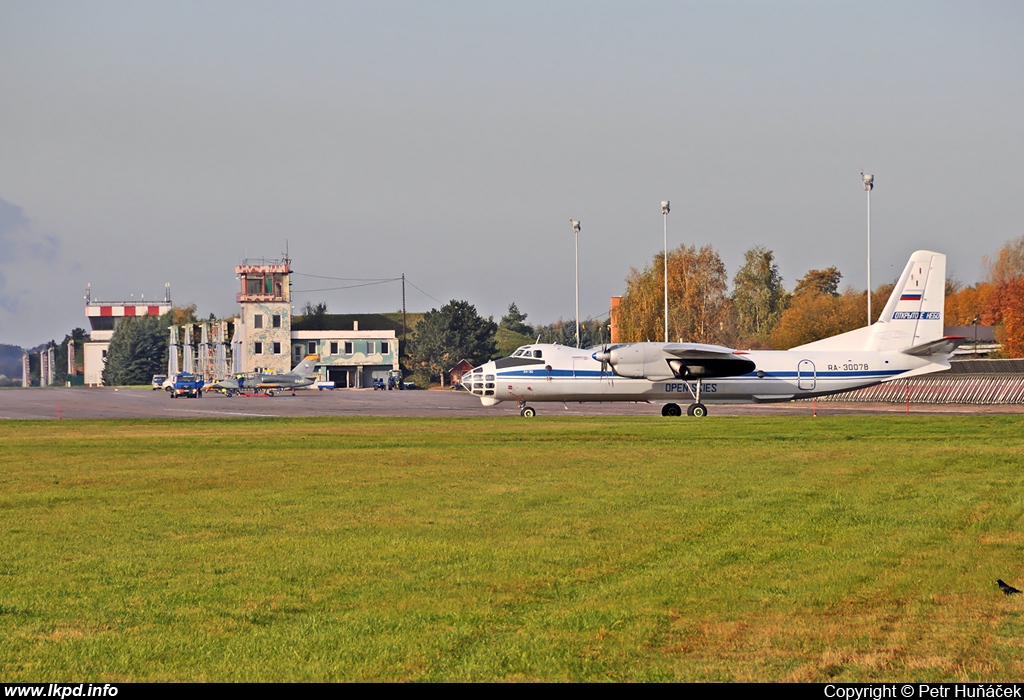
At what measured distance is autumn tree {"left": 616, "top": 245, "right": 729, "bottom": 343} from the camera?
10012 cm

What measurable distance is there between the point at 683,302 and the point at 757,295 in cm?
968

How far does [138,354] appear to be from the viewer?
176 metres

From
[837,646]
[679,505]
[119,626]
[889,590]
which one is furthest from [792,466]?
[119,626]

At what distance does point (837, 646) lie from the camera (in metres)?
7.60

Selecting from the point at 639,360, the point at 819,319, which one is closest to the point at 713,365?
the point at 639,360

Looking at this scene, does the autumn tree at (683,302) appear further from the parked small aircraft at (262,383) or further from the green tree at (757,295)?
the parked small aircraft at (262,383)

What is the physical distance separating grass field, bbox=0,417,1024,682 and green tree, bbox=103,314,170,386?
163 metres

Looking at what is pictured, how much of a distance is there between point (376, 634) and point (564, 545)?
174 inches

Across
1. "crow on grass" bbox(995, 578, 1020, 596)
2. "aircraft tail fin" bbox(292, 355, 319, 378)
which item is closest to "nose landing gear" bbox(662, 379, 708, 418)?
"crow on grass" bbox(995, 578, 1020, 596)

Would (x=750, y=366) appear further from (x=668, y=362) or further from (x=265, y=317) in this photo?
(x=265, y=317)

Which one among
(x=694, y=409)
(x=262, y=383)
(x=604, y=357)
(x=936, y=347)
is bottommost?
(x=694, y=409)

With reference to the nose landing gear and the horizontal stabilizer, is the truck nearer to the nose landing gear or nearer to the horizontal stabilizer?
the nose landing gear

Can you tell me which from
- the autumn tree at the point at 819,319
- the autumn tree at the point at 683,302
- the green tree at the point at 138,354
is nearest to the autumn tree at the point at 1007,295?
the autumn tree at the point at 819,319

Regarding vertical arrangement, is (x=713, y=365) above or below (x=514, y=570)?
above
